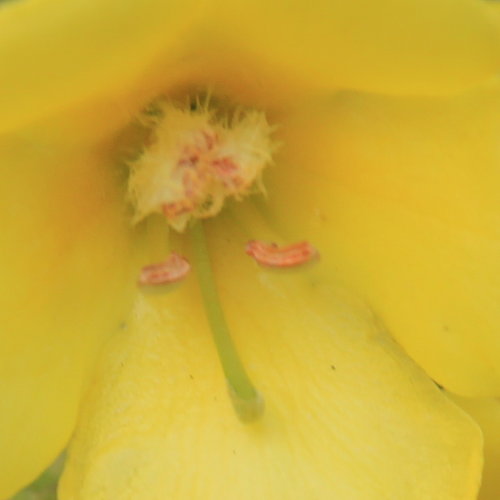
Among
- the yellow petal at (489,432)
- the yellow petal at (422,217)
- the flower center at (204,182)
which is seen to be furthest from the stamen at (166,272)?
the yellow petal at (489,432)

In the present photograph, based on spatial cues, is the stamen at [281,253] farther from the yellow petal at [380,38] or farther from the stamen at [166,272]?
the yellow petal at [380,38]

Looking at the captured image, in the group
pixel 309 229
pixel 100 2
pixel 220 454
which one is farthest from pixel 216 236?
pixel 100 2

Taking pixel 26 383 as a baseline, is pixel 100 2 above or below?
above

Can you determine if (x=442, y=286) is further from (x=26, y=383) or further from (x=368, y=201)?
(x=26, y=383)

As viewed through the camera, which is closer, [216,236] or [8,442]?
[8,442]

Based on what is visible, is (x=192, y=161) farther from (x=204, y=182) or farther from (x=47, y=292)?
(x=47, y=292)

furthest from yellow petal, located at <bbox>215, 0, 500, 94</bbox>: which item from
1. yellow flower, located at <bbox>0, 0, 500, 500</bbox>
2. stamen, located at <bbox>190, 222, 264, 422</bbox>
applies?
stamen, located at <bbox>190, 222, 264, 422</bbox>
